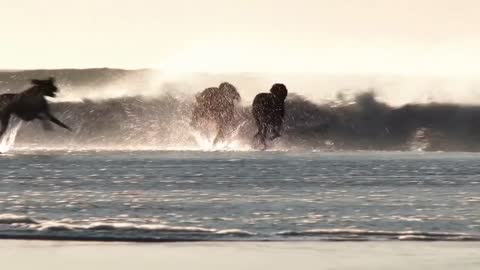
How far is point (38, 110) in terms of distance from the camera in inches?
3497

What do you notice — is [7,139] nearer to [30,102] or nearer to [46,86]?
[30,102]

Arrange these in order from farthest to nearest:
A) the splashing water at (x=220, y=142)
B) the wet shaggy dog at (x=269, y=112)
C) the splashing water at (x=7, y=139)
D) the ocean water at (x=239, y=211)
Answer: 1. the splashing water at (x=220, y=142)
2. the wet shaggy dog at (x=269, y=112)
3. the splashing water at (x=7, y=139)
4. the ocean water at (x=239, y=211)

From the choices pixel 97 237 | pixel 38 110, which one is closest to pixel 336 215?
pixel 97 237

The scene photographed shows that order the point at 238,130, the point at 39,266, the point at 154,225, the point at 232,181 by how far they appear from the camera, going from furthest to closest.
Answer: the point at 238,130, the point at 232,181, the point at 154,225, the point at 39,266

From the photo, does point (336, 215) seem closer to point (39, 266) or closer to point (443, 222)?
point (443, 222)

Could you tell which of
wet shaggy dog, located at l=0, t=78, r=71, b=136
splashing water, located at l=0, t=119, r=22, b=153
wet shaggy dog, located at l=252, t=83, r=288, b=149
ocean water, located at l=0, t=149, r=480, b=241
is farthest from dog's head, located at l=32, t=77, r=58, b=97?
wet shaggy dog, located at l=252, t=83, r=288, b=149

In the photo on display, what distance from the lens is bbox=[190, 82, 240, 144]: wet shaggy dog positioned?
15412cm

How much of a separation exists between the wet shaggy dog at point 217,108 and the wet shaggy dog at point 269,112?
3655mm

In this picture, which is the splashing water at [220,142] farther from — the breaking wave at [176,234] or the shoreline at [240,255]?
the shoreline at [240,255]

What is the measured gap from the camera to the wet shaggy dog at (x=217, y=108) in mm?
154125

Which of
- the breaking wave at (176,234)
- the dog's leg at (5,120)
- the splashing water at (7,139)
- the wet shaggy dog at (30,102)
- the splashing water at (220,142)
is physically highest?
the wet shaggy dog at (30,102)

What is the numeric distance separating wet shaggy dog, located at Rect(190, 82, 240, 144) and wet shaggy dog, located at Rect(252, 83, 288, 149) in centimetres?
365

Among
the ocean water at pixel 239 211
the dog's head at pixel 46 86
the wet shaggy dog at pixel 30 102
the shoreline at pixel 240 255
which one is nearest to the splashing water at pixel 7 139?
the wet shaggy dog at pixel 30 102

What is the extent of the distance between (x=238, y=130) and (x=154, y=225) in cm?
12874
